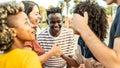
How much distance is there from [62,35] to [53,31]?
109mm

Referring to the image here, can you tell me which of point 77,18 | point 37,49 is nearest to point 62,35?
point 37,49

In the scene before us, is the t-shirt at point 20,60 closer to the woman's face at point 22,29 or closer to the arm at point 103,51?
the woman's face at point 22,29

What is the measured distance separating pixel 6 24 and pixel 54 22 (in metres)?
1.51

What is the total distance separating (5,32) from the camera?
1.27 m

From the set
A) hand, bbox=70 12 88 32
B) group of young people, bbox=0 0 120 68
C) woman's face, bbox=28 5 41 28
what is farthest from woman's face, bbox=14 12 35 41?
woman's face, bbox=28 5 41 28

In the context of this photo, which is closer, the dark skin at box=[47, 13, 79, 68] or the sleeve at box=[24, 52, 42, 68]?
the sleeve at box=[24, 52, 42, 68]

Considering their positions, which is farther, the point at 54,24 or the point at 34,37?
the point at 54,24

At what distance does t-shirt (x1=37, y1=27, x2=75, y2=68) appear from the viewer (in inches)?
106

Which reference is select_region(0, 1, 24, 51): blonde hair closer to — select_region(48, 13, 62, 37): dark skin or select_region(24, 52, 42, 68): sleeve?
select_region(24, 52, 42, 68): sleeve

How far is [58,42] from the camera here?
284 cm

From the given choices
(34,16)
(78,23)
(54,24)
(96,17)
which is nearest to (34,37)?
(78,23)

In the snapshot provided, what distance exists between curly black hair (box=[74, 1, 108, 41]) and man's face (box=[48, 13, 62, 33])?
2.53 feet

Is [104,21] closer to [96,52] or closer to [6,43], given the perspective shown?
[96,52]

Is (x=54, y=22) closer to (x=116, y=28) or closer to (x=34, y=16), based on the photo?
(x=34, y=16)
